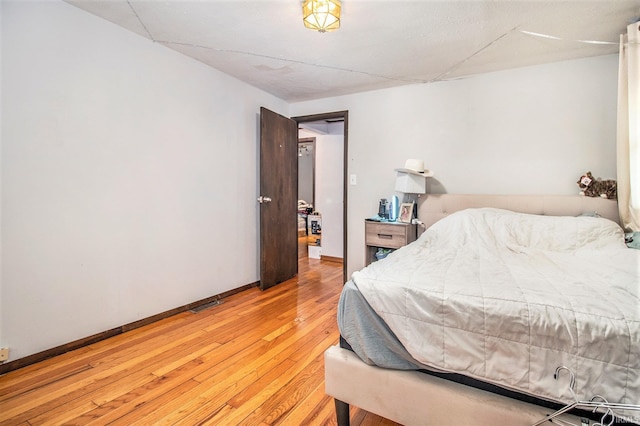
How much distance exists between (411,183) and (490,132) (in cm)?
89

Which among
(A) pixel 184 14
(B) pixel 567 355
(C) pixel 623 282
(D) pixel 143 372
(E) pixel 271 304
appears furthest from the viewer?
(E) pixel 271 304

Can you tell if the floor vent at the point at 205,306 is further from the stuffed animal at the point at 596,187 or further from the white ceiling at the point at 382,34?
the stuffed animal at the point at 596,187

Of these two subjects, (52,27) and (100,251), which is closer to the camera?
(52,27)

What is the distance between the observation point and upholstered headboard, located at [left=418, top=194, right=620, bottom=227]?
2.40 meters

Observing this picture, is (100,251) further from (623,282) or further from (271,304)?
(623,282)

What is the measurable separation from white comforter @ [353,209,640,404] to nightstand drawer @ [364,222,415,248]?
51.4 inches

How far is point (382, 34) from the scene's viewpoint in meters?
2.23

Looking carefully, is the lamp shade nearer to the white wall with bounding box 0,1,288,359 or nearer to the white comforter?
the white comforter

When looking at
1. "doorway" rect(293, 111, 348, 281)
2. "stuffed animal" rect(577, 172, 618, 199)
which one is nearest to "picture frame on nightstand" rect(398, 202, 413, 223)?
"stuffed animal" rect(577, 172, 618, 199)

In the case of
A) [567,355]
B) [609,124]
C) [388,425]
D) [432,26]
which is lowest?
[388,425]

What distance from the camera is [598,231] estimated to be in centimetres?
208

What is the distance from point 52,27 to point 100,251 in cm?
147

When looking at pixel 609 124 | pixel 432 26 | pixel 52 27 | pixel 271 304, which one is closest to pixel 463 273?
pixel 432 26

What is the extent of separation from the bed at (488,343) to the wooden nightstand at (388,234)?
52.4 inches
